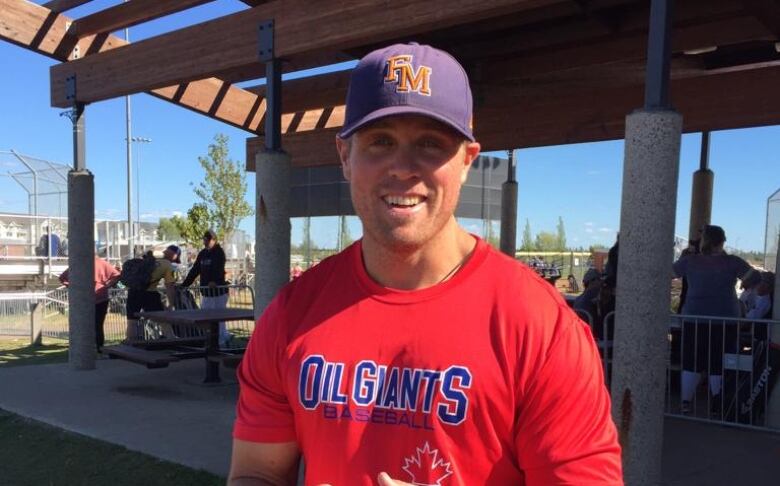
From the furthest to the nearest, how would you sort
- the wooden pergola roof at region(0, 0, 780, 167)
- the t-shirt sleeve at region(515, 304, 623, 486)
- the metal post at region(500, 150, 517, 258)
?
the metal post at region(500, 150, 517, 258) → the wooden pergola roof at region(0, 0, 780, 167) → the t-shirt sleeve at region(515, 304, 623, 486)

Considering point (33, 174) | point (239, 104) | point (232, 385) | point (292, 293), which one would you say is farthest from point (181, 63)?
point (33, 174)

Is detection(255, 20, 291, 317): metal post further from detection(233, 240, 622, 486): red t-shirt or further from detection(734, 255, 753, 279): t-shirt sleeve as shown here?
detection(233, 240, 622, 486): red t-shirt

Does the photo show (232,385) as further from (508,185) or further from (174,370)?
(508,185)

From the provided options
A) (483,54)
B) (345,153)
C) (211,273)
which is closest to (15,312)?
(211,273)

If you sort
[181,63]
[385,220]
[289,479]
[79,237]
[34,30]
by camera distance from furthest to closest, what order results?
1. [79,237]
2. [34,30]
3. [181,63]
4. [289,479]
5. [385,220]

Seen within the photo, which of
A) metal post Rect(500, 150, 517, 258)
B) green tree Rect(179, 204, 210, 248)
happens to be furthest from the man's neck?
green tree Rect(179, 204, 210, 248)

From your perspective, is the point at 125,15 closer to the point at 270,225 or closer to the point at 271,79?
the point at 271,79

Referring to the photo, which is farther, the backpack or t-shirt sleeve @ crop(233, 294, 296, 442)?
the backpack

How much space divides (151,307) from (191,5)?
4950 mm

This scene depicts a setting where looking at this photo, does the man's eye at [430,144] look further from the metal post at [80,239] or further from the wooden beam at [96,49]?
the metal post at [80,239]

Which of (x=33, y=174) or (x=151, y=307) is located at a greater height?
(x=33, y=174)

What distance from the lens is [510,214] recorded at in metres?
12.8

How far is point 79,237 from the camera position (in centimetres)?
845

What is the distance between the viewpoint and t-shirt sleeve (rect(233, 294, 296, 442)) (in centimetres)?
151
